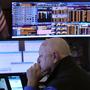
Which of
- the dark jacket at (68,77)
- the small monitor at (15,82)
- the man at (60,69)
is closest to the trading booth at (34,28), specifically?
the small monitor at (15,82)

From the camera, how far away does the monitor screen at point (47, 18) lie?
11.5ft

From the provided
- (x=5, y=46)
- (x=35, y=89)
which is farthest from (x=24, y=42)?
(x=35, y=89)

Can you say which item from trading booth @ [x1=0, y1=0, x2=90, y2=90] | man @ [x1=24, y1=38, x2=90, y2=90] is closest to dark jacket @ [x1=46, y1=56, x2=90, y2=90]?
man @ [x1=24, y1=38, x2=90, y2=90]

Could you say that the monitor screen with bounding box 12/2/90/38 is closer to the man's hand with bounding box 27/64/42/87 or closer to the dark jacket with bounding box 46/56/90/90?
the man's hand with bounding box 27/64/42/87

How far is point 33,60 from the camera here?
3.54m

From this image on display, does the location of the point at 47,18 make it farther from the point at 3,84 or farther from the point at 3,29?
the point at 3,84

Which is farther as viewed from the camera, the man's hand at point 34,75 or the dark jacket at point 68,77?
the man's hand at point 34,75

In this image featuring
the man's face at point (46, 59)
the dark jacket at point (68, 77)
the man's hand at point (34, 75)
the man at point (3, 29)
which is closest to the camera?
the dark jacket at point (68, 77)

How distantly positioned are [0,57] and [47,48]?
1333 millimetres

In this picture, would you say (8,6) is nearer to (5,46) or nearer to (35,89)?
(5,46)

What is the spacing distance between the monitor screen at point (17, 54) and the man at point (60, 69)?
47.0 inches

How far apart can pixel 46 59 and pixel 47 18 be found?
4.43 ft

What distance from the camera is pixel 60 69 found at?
2184 millimetres

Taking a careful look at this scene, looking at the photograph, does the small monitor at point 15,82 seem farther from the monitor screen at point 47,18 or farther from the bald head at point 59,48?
the monitor screen at point 47,18
